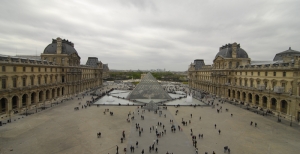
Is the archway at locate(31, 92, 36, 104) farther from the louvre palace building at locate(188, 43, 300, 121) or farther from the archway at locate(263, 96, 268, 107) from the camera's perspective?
the archway at locate(263, 96, 268, 107)

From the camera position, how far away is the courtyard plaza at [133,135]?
17.6 meters

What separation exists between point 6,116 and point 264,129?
40359 millimetres

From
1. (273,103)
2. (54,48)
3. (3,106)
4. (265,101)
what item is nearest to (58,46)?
(54,48)

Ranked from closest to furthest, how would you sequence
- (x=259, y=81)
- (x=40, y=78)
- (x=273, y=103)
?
(x=273, y=103) → (x=259, y=81) → (x=40, y=78)

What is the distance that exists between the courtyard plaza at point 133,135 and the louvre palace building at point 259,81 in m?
4.95

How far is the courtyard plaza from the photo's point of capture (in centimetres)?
1759

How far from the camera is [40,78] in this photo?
3888 cm

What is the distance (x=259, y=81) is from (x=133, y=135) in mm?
31956

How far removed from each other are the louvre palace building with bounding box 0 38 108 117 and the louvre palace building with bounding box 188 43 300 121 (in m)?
46.4

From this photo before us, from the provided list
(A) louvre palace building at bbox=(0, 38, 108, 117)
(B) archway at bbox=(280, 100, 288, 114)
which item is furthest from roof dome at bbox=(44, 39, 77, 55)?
(B) archway at bbox=(280, 100, 288, 114)

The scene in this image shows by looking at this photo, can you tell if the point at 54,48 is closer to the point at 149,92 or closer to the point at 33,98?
the point at 33,98

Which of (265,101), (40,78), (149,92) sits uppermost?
(40,78)

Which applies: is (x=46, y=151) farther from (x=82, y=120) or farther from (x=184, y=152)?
(x=184, y=152)

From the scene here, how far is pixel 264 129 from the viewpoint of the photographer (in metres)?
24.3
